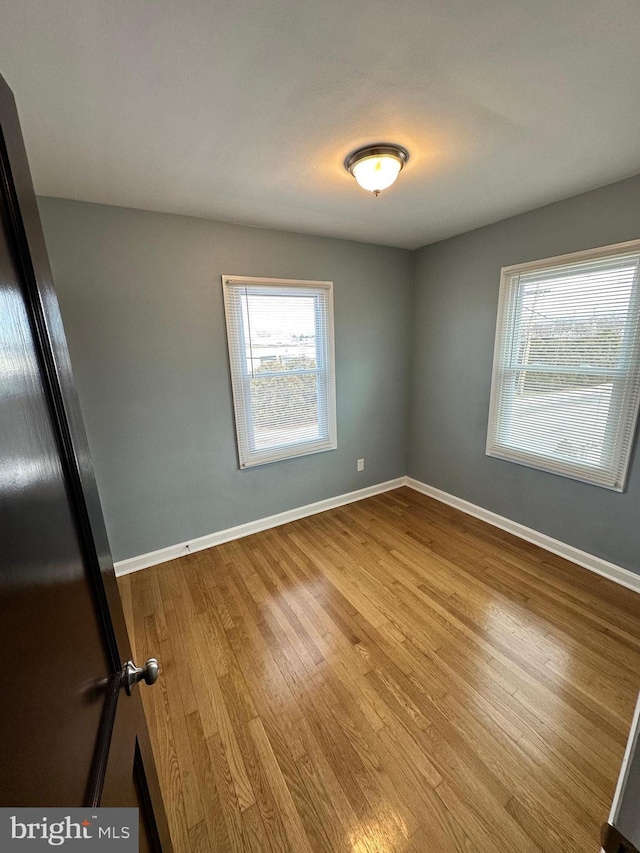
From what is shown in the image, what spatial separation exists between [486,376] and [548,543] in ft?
4.59

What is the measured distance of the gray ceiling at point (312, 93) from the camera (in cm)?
94

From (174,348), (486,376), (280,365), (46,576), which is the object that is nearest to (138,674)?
(46,576)

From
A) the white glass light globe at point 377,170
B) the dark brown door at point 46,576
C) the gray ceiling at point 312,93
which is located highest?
the gray ceiling at point 312,93

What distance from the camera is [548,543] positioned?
100.0 inches

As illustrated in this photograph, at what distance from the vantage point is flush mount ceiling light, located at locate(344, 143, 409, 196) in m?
1.53

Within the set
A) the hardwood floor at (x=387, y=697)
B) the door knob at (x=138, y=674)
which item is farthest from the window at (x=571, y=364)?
the door knob at (x=138, y=674)

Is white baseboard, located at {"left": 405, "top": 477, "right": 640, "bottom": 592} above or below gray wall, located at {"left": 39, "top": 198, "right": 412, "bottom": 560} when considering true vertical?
below

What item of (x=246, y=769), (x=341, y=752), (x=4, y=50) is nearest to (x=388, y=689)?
(x=341, y=752)

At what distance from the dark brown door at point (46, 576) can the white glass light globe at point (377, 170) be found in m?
1.41

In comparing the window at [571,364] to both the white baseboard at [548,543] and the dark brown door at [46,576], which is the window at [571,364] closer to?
the white baseboard at [548,543]

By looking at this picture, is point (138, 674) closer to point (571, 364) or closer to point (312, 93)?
point (312, 93)

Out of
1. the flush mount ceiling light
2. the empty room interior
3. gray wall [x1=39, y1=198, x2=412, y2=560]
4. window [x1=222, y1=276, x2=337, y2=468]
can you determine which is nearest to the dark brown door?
the empty room interior

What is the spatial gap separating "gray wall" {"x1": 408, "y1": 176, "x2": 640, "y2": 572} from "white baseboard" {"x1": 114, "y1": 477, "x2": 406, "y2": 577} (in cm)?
63

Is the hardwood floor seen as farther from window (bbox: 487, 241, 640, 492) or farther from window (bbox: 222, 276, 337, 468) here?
window (bbox: 222, 276, 337, 468)
